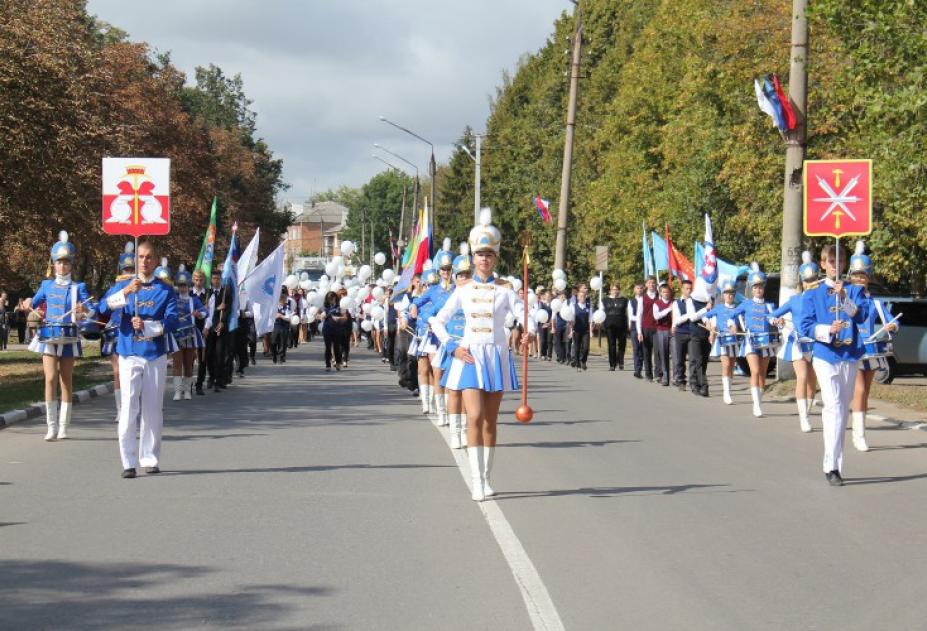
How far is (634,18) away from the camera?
67750mm

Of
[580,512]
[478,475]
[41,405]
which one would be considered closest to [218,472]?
[478,475]

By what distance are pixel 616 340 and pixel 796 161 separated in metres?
9.48

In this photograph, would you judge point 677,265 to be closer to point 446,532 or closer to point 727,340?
point 727,340

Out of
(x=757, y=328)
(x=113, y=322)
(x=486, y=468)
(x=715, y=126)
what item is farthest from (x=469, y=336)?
(x=715, y=126)

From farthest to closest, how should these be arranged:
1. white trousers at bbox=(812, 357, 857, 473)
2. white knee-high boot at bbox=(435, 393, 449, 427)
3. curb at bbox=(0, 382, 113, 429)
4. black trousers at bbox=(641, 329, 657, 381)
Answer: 1. black trousers at bbox=(641, 329, 657, 381)
2. curb at bbox=(0, 382, 113, 429)
3. white knee-high boot at bbox=(435, 393, 449, 427)
4. white trousers at bbox=(812, 357, 857, 473)

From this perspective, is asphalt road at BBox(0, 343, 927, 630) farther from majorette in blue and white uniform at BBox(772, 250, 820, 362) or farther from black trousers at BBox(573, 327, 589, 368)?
black trousers at BBox(573, 327, 589, 368)

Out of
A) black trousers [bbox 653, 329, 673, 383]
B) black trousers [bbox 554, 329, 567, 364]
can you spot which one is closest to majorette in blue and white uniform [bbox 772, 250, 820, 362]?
black trousers [bbox 653, 329, 673, 383]

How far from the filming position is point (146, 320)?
39.4 feet

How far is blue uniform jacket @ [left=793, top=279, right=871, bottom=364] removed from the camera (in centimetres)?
1223

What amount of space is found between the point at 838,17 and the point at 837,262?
9223mm

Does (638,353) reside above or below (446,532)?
above

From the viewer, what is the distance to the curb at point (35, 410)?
17.3m

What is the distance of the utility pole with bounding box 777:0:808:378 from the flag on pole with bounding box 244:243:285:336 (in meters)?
11.1

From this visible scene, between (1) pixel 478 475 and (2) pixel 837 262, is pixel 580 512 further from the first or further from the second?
(2) pixel 837 262
